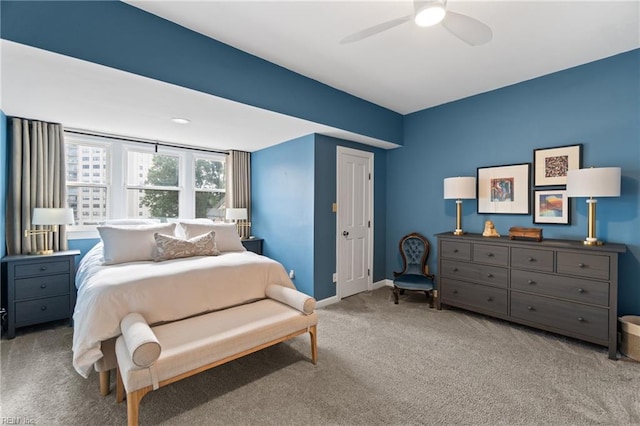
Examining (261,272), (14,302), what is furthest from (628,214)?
(14,302)

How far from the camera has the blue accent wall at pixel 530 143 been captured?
2668 mm

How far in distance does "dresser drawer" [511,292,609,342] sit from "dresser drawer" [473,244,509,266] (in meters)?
0.36

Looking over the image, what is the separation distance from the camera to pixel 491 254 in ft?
10.3

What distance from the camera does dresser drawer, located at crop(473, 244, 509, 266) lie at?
305 centimetres

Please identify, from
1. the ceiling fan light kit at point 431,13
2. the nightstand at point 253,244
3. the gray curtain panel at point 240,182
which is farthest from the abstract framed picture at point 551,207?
the gray curtain panel at point 240,182

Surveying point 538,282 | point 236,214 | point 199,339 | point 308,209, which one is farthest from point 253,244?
point 538,282

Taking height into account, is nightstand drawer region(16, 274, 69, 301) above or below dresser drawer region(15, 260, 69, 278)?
below

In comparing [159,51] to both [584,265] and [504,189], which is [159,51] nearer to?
[504,189]

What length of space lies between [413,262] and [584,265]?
1934 mm

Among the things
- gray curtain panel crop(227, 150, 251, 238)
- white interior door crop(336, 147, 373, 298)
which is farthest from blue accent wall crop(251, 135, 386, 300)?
gray curtain panel crop(227, 150, 251, 238)

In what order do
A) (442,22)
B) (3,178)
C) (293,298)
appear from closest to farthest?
(442,22) → (293,298) → (3,178)

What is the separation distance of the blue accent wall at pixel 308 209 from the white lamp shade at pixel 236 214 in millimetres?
333

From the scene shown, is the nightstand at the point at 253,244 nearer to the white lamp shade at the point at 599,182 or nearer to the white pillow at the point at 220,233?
the white pillow at the point at 220,233

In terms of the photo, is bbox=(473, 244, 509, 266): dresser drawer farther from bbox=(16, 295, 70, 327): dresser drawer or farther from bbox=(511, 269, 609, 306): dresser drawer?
bbox=(16, 295, 70, 327): dresser drawer
